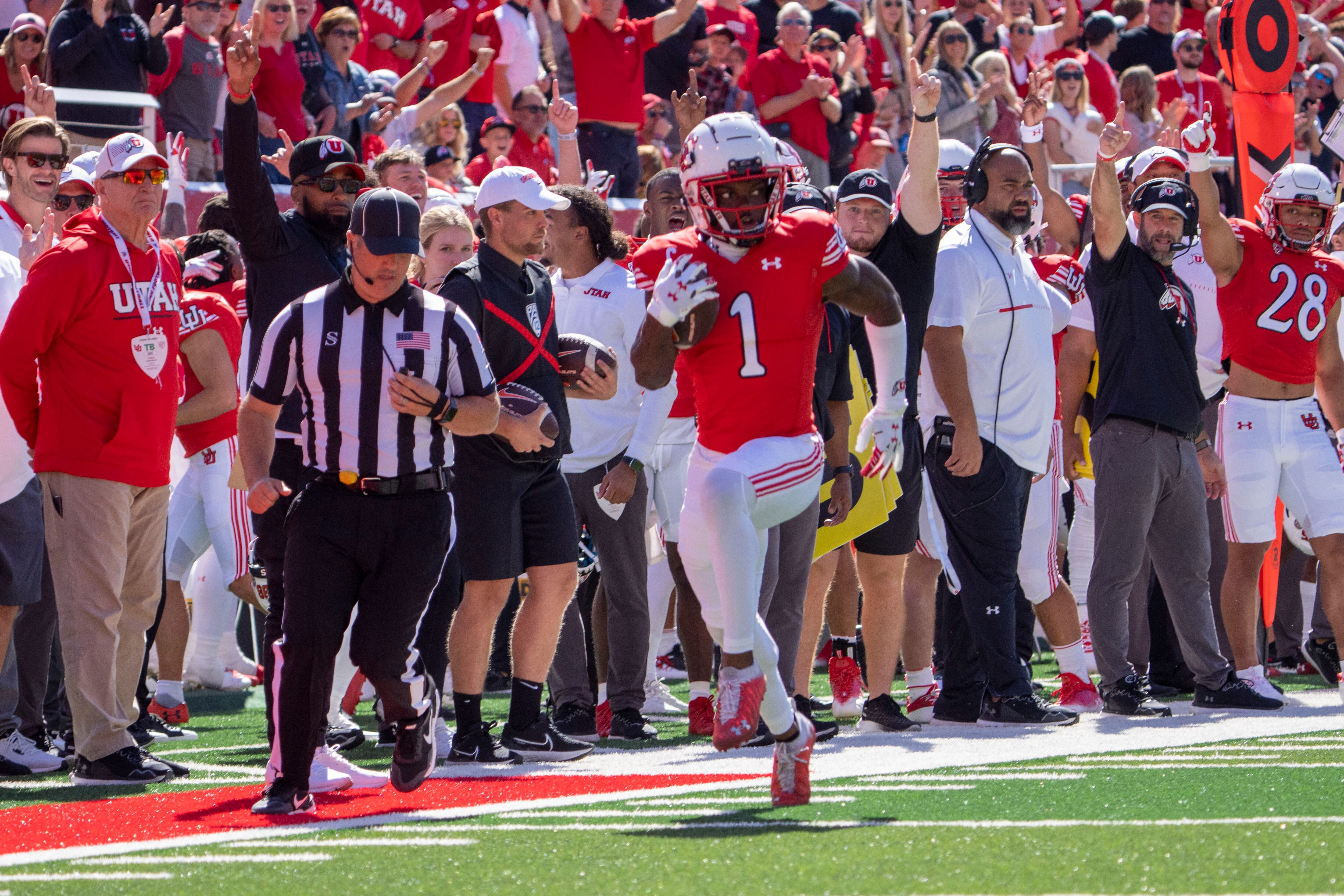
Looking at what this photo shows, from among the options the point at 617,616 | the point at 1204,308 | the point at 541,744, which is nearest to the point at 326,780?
the point at 541,744

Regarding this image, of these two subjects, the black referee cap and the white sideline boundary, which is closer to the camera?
the white sideline boundary

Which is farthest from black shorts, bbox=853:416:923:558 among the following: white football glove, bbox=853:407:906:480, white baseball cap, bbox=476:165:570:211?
white football glove, bbox=853:407:906:480

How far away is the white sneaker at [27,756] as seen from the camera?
21.6 ft

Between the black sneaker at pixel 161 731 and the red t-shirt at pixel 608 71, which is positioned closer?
the black sneaker at pixel 161 731

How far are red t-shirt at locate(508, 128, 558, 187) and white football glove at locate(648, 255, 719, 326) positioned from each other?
7.64 m

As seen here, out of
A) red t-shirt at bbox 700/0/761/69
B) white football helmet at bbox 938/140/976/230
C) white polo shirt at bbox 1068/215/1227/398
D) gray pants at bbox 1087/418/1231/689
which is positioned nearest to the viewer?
gray pants at bbox 1087/418/1231/689

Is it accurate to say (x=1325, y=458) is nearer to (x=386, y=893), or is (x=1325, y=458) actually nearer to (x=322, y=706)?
(x=322, y=706)

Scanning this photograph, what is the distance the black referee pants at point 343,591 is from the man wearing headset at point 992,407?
8.83ft

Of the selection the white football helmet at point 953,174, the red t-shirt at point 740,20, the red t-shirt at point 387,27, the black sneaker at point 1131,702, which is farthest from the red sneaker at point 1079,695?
the red t-shirt at point 740,20

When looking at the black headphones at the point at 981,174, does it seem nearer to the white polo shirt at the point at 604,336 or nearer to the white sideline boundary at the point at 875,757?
the white polo shirt at the point at 604,336

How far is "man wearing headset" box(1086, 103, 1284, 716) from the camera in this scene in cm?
768

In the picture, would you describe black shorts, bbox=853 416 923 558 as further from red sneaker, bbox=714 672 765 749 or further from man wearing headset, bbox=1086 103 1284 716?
red sneaker, bbox=714 672 765 749

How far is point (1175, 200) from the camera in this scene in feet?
26.0

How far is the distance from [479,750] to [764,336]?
219cm
